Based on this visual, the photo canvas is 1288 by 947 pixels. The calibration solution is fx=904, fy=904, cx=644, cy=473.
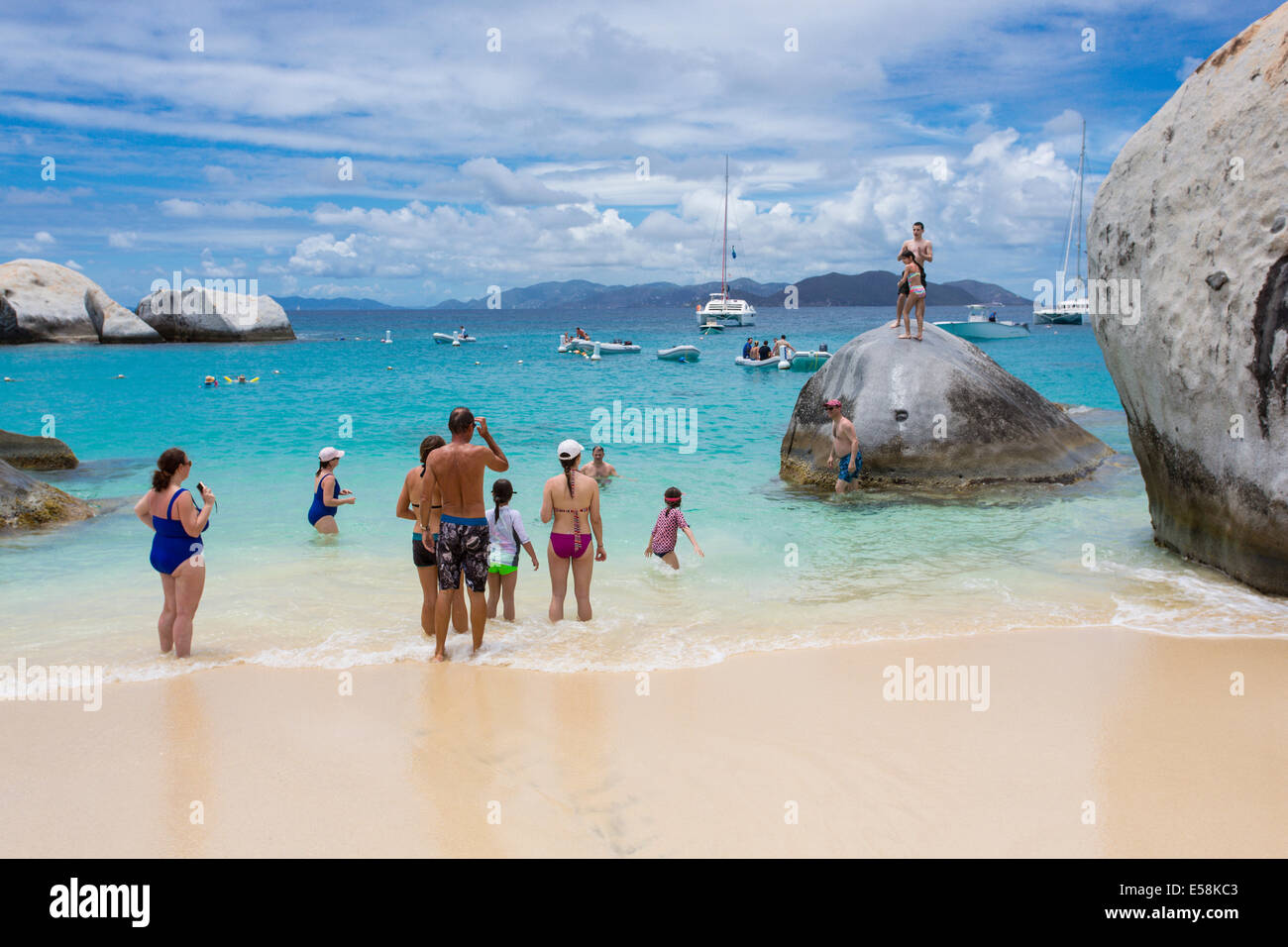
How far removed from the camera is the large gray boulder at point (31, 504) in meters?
12.1

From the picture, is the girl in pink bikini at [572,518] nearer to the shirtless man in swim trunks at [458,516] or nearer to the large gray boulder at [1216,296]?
the shirtless man in swim trunks at [458,516]

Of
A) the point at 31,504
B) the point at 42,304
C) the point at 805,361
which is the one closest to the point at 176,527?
the point at 31,504

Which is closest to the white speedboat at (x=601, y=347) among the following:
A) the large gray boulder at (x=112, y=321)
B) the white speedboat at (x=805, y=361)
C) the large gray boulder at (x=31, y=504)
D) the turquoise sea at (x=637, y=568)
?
the white speedboat at (x=805, y=361)

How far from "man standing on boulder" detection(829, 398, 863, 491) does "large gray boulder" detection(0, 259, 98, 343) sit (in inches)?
2425

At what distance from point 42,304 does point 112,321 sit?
4052 millimetres

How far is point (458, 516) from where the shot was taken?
698 cm

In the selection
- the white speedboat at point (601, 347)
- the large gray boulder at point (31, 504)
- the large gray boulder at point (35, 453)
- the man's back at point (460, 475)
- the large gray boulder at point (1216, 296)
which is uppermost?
the white speedboat at point (601, 347)

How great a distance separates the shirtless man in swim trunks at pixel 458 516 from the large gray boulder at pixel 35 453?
44.6 ft

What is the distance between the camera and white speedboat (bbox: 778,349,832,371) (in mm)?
39719

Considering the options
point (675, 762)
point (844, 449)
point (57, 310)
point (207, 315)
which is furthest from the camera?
point (207, 315)

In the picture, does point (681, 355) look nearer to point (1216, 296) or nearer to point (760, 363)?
point (760, 363)

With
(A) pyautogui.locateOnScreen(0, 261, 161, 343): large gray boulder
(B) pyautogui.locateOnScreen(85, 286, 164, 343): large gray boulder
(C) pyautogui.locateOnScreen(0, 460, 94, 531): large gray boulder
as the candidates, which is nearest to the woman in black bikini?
(C) pyautogui.locateOnScreen(0, 460, 94, 531): large gray boulder
